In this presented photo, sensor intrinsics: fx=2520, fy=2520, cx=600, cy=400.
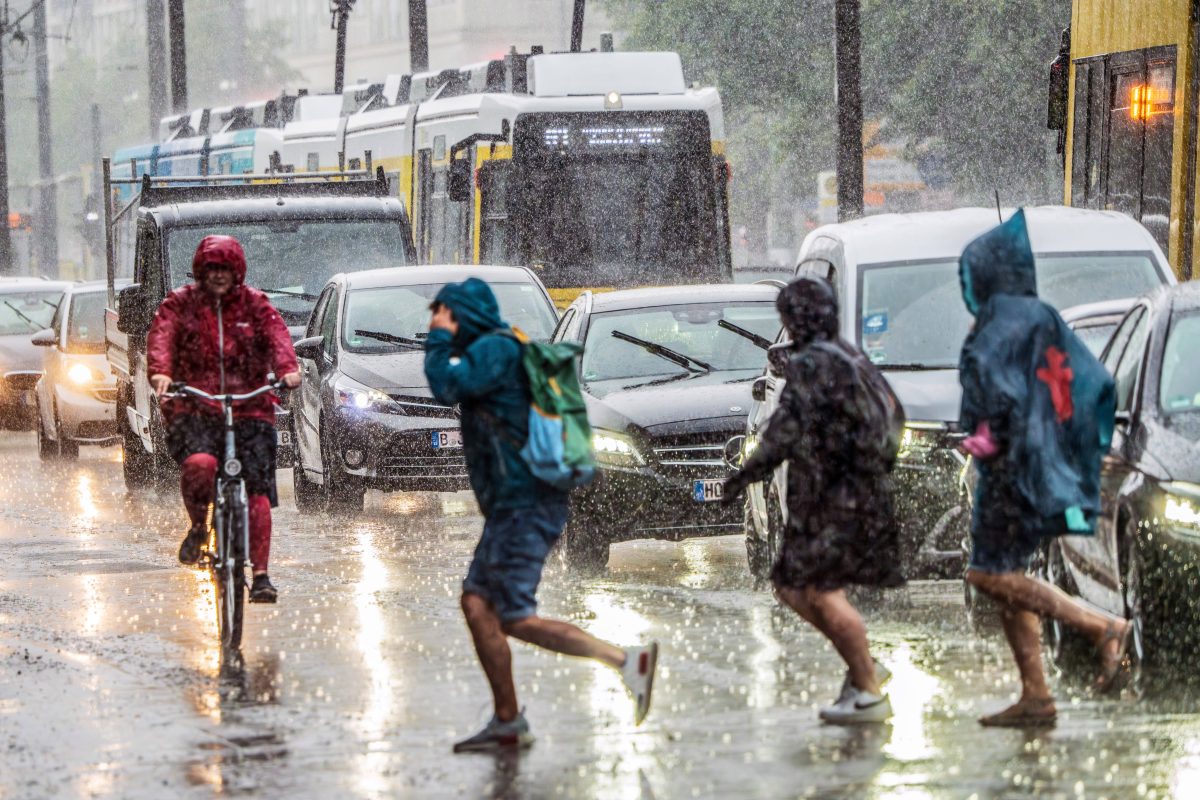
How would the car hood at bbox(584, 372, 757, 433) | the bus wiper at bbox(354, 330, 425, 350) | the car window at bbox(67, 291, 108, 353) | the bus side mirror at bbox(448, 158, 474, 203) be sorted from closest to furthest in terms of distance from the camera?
the car hood at bbox(584, 372, 757, 433) < the bus wiper at bbox(354, 330, 425, 350) < the car window at bbox(67, 291, 108, 353) < the bus side mirror at bbox(448, 158, 474, 203)

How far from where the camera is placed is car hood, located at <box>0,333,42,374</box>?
28359mm

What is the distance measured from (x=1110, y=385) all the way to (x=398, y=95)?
23.9 m

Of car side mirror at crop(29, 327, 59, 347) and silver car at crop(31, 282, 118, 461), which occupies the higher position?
car side mirror at crop(29, 327, 59, 347)

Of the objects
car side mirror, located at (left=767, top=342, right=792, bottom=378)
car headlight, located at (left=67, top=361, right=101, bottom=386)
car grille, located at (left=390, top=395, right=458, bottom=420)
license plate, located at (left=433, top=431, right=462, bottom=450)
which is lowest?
car headlight, located at (left=67, top=361, right=101, bottom=386)

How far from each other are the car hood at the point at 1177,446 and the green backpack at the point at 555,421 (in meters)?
1.99

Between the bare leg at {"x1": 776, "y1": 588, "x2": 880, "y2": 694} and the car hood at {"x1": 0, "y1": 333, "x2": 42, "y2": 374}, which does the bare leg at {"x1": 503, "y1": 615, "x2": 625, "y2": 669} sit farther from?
the car hood at {"x1": 0, "y1": 333, "x2": 42, "y2": 374}

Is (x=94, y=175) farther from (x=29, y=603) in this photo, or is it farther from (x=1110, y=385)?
(x=1110, y=385)

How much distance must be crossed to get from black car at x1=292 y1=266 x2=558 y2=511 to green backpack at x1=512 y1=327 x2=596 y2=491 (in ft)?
28.0

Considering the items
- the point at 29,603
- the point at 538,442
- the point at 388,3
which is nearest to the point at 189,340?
the point at 29,603

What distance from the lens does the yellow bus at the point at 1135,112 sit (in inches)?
629

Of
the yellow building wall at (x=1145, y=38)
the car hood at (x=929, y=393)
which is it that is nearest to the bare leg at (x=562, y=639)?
the car hood at (x=929, y=393)

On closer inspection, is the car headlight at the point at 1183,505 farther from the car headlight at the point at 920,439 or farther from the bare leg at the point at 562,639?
the car headlight at the point at 920,439

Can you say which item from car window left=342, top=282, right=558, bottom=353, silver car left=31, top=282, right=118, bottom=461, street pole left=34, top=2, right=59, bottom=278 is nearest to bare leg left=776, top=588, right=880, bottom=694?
car window left=342, top=282, right=558, bottom=353

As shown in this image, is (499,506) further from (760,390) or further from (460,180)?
(460,180)
